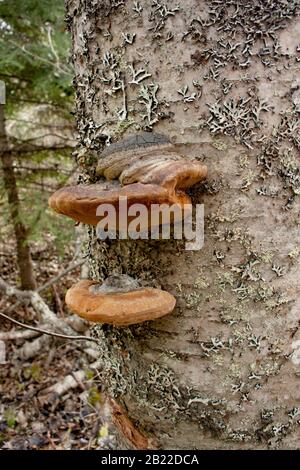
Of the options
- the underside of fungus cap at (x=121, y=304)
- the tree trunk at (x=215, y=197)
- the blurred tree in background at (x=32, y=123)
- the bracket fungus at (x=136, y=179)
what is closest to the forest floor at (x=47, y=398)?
the blurred tree in background at (x=32, y=123)

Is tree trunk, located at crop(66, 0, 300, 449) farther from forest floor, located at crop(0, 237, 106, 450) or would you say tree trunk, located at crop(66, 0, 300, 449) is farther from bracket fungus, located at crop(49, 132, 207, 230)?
forest floor, located at crop(0, 237, 106, 450)

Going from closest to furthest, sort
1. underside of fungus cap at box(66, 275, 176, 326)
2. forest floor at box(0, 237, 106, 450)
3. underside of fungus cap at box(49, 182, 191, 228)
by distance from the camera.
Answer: underside of fungus cap at box(49, 182, 191, 228)
underside of fungus cap at box(66, 275, 176, 326)
forest floor at box(0, 237, 106, 450)

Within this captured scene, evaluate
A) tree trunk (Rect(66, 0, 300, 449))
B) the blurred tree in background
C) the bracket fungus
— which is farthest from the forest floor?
the bracket fungus

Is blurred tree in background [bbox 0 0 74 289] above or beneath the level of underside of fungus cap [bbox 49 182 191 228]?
above

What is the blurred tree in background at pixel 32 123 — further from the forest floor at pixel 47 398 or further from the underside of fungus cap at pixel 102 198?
the underside of fungus cap at pixel 102 198

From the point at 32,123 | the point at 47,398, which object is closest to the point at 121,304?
the point at 47,398

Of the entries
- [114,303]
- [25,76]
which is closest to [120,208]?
[114,303]

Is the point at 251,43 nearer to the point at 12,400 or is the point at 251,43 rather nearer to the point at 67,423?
the point at 67,423
